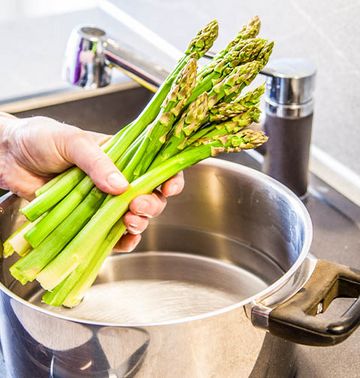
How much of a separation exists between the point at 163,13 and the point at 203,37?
73cm

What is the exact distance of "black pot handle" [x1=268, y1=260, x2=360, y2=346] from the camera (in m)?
0.75

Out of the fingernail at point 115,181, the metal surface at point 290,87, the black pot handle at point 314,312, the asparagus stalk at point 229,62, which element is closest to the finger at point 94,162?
the fingernail at point 115,181

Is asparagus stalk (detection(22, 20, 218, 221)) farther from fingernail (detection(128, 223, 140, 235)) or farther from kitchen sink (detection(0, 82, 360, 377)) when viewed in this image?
kitchen sink (detection(0, 82, 360, 377))

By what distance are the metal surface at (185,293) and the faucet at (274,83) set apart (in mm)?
173

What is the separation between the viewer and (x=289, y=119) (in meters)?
1.15

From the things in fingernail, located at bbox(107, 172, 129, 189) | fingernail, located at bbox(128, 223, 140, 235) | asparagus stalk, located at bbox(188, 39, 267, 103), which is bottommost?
fingernail, located at bbox(128, 223, 140, 235)

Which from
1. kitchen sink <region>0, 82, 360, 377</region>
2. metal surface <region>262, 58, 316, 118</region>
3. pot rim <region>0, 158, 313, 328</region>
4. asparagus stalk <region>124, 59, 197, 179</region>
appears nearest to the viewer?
pot rim <region>0, 158, 313, 328</region>

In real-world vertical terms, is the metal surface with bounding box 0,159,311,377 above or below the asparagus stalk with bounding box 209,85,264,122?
below

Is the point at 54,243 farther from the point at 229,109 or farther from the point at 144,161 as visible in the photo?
the point at 229,109

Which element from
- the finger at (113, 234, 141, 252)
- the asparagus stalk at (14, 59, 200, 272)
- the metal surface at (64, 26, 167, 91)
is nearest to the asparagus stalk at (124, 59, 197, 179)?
the asparagus stalk at (14, 59, 200, 272)

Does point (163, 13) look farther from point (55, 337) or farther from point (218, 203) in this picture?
point (55, 337)

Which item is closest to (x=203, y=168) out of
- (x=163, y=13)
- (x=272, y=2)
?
(x=272, y=2)

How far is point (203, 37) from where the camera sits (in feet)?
3.02

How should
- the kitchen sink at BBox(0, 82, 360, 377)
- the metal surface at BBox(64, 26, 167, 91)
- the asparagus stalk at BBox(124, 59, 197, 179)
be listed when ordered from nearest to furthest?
the asparagus stalk at BBox(124, 59, 197, 179) < the kitchen sink at BBox(0, 82, 360, 377) < the metal surface at BBox(64, 26, 167, 91)
